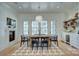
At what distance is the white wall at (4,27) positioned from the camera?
5211mm

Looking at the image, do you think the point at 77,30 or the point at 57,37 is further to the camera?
the point at 77,30

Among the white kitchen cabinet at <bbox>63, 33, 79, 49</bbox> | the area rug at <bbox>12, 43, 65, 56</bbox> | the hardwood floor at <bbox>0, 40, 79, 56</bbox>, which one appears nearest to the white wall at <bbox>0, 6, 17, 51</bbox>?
Result: the hardwood floor at <bbox>0, 40, 79, 56</bbox>

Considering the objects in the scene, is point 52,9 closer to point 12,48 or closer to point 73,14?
point 73,14

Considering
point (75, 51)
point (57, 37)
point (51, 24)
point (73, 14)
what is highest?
point (73, 14)

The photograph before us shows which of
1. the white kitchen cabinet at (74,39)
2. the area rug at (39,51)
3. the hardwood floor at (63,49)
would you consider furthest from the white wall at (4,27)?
the white kitchen cabinet at (74,39)

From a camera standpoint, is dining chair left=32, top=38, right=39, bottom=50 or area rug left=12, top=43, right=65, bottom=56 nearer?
area rug left=12, top=43, right=65, bottom=56

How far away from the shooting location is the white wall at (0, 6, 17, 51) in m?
5.21

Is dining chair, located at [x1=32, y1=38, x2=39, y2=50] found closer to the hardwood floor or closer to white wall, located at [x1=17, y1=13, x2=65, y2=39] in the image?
white wall, located at [x1=17, y1=13, x2=65, y2=39]

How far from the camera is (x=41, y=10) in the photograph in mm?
5551

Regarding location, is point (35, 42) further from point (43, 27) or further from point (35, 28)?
point (43, 27)

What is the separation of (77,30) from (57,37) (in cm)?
99

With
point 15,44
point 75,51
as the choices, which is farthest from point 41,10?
point 75,51

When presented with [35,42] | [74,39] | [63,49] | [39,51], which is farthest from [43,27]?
[74,39]

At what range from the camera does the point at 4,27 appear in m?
5.38
